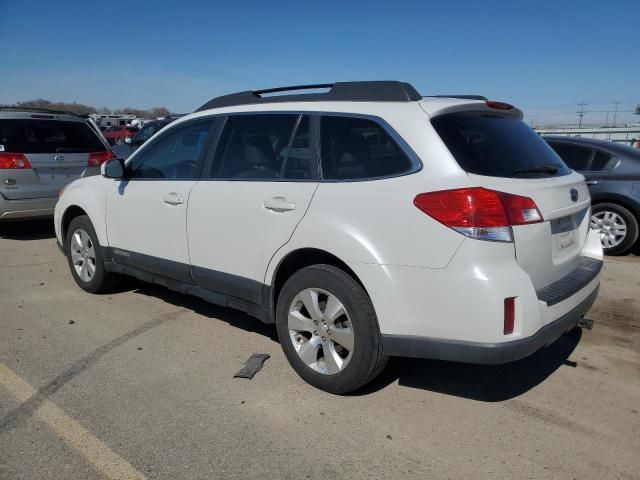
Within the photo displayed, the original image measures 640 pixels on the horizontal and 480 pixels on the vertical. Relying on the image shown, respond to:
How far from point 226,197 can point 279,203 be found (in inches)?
20.8

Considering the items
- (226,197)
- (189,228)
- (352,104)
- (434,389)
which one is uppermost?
(352,104)

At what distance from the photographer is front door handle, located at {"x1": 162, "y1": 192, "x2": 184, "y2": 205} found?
420 centimetres

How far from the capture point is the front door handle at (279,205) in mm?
3436

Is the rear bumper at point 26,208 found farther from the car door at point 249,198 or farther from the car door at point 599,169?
the car door at point 599,169

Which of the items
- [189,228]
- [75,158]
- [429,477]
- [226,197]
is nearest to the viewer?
[429,477]

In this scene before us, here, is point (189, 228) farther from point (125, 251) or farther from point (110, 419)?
point (110, 419)

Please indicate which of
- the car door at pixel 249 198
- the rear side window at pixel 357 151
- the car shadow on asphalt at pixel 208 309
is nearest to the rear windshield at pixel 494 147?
the rear side window at pixel 357 151

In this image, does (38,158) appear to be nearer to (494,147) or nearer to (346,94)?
(346,94)

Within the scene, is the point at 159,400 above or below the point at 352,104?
below

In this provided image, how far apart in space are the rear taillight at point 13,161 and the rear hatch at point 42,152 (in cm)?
3

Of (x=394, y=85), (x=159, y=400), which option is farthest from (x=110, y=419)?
(x=394, y=85)

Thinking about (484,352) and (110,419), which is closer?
(484,352)

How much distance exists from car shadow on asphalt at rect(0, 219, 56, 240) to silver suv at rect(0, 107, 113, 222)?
74 cm

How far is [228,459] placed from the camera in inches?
108
